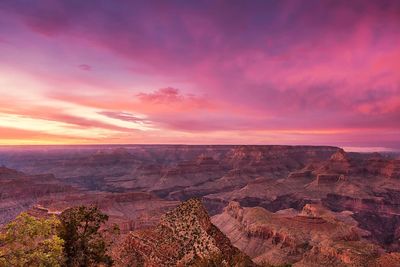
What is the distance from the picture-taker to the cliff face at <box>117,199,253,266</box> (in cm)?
4056

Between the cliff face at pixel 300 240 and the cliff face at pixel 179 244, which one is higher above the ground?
the cliff face at pixel 179 244

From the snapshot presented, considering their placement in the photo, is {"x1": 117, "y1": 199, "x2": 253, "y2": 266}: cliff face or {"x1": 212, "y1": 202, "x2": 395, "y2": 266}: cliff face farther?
{"x1": 212, "y1": 202, "x2": 395, "y2": 266}: cliff face

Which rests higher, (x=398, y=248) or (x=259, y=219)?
(x=259, y=219)

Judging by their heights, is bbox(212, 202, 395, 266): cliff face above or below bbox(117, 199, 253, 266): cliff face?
below

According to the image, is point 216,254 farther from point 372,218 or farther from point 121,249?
point 372,218

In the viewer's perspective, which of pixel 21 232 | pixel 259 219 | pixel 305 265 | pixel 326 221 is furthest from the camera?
pixel 259 219

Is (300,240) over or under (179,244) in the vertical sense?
under

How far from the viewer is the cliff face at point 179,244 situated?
40.6m

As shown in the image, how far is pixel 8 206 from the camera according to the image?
185m

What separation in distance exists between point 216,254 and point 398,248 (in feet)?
389

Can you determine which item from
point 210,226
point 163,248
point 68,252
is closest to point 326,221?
point 210,226

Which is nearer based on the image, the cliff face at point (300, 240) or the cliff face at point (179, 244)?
the cliff face at point (179, 244)

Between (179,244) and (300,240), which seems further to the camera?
(300,240)

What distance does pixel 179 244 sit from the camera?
42.7 m
